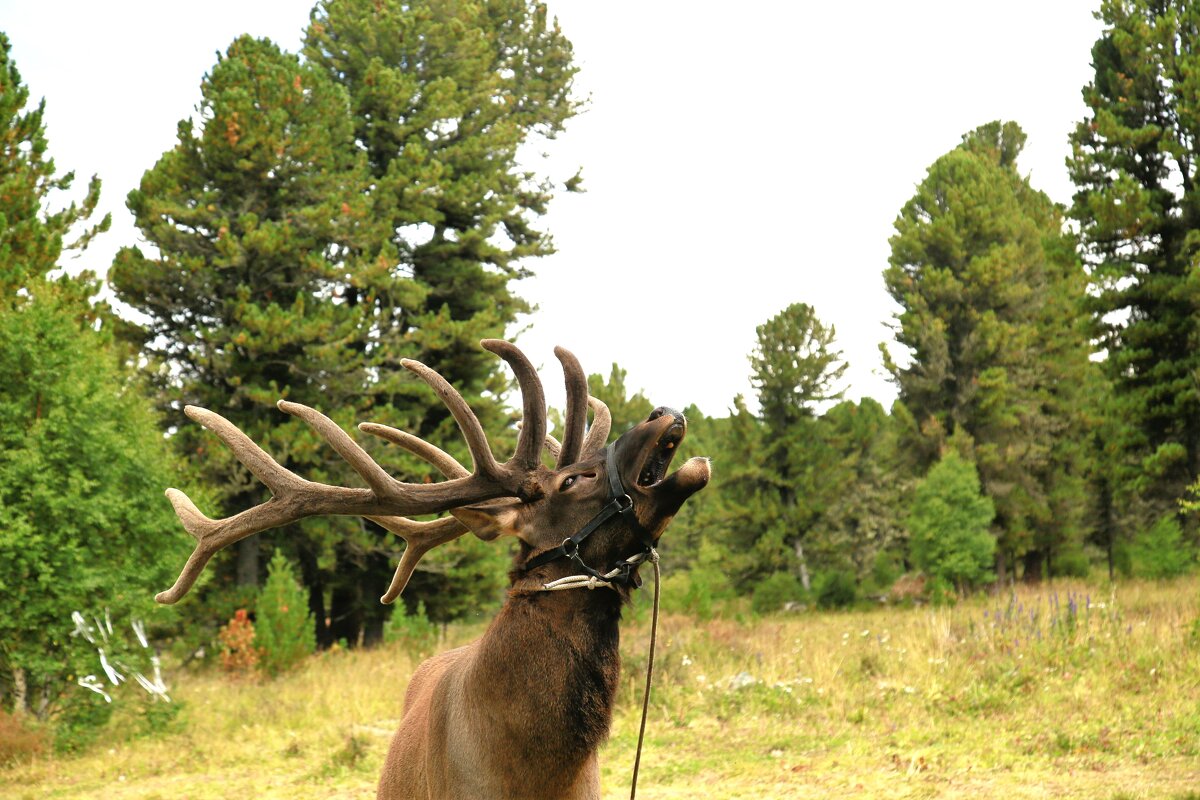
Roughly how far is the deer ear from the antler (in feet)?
0.11

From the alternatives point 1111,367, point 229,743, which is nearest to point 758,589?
point 1111,367

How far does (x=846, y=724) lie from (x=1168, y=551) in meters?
18.4

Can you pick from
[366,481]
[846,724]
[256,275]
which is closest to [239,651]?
[256,275]

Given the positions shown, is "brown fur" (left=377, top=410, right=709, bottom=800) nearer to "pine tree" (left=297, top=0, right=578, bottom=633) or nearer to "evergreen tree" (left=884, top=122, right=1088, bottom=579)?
"pine tree" (left=297, top=0, right=578, bottom=633)

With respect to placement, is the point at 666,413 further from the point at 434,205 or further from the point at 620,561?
the point at 434,205

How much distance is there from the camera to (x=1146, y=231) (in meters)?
18.9

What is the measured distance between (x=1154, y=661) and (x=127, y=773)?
10790 mm

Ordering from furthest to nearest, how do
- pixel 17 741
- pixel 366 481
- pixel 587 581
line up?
1. pixel 17 741
2. pixel 366 481
3. pixel 587 581

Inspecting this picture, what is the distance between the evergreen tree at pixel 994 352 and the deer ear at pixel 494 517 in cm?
A: 2698

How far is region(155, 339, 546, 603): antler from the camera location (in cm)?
340

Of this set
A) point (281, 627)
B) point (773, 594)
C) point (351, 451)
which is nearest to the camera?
point (351, 451)

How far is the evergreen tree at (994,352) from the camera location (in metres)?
28.4

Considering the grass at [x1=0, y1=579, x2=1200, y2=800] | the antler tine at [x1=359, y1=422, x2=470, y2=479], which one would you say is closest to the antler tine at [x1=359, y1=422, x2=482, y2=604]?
the antler tine at [x1=359, y1=422, x2=470, y2=479]

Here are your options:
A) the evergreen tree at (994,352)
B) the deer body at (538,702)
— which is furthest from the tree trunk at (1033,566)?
the deer body at (538,702)
